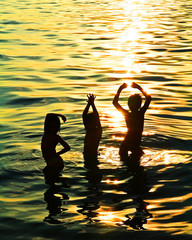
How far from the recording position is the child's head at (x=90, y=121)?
8.75 metres

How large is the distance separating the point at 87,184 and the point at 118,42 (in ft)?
52.5

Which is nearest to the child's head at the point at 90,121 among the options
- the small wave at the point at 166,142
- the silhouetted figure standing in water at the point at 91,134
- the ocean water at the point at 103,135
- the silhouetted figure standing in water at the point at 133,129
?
the silhouetted figure standing in water at the point at 91,134

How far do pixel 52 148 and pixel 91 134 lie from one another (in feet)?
2.78

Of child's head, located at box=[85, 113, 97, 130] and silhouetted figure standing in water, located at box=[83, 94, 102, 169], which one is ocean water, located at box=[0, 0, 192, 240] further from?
child's head, located at box=[85, 113, 97, 130]

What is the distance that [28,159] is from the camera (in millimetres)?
9102

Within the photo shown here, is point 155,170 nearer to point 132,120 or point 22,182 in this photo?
point 132,120

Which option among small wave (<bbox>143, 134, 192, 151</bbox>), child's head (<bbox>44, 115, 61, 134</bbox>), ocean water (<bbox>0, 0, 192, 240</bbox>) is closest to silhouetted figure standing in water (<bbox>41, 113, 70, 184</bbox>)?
child's head (<bbox>44, 115, 61, 134</bbox>)

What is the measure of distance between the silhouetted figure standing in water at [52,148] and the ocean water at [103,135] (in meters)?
0.17

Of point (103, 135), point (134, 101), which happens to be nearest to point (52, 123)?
point (134, 101)

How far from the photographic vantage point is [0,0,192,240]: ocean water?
672cm

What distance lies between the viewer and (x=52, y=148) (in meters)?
8.38

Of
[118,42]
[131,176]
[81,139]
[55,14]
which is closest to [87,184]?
[131,176]

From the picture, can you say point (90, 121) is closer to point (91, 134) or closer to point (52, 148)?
point (91, 134)

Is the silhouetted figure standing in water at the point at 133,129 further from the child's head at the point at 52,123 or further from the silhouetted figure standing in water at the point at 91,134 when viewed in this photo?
the child's head at the point at 52,123
